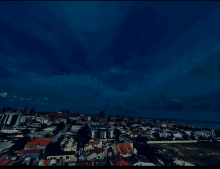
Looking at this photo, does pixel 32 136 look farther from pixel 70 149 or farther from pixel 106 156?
pixel 106 156

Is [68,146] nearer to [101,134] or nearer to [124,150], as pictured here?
[124,150]

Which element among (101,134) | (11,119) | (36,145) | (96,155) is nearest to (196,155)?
(96,155)

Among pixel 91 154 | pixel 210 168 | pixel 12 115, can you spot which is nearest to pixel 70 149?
pixel 91 154

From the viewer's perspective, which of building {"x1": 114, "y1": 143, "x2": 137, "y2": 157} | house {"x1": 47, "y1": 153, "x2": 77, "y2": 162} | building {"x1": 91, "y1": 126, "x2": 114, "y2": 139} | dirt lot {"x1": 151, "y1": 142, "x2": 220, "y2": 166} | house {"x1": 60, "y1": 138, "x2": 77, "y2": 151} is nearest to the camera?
house {"x1": 47, "y1": 153, "x2": 77, "y2": 162}

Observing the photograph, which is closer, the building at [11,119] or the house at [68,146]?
the house at [68,146]

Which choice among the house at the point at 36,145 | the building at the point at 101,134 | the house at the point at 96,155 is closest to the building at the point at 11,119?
the house at the point at 36,145

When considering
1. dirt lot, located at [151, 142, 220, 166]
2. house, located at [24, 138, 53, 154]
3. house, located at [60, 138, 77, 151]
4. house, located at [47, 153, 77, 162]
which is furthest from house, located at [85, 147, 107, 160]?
dirt lot, located at [151, 142, 220, 166]

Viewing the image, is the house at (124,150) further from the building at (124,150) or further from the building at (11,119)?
the building at (11,119)

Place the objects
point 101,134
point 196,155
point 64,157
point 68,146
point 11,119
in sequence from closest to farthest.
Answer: point 64,157 < point 68,146 < point 196,155 < point 101,134 < point 11,119

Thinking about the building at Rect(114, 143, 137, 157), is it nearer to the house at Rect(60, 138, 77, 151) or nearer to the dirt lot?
the dirt lot

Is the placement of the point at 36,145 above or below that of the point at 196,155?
above

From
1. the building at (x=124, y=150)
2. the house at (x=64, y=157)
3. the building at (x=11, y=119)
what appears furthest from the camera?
the building at (x=11, y=119)
